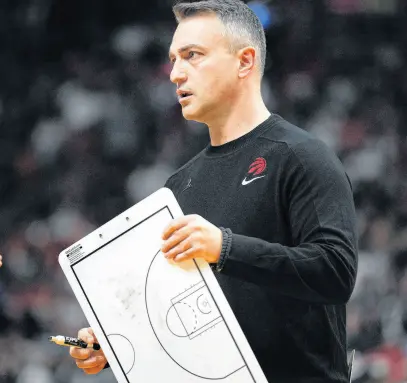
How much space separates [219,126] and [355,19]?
358 centimetres

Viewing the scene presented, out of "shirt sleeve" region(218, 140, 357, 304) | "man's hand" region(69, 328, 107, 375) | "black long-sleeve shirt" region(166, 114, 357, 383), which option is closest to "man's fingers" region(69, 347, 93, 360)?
"man's hand" region(69, 328, 107, 375)

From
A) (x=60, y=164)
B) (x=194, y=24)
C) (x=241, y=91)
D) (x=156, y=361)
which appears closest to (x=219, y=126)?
(x=241, y=91)

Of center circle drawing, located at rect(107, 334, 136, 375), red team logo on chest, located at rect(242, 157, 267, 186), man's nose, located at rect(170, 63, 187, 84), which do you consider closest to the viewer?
center circle drawing, located at rect(107, 334, 136, 375)

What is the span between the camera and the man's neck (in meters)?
1.94

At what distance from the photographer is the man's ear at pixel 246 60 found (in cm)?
196

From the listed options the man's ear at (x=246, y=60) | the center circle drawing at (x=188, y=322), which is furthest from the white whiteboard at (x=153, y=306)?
the man's ear at (x=246, y=60)

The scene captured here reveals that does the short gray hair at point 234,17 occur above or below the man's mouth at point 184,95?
above

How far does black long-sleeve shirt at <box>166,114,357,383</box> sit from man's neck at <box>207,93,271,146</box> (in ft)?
0.24

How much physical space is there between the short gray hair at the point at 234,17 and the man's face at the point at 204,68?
24mm

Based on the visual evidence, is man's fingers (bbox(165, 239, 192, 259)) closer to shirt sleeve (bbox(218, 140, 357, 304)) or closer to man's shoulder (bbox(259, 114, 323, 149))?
shirt sleeve (bbox(218, 140, 357, 304))

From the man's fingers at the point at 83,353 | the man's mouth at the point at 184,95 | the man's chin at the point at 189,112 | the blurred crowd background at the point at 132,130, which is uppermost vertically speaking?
the blurred crowd background at the point at 132,130

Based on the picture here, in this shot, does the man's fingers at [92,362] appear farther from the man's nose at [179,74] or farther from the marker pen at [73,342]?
the man's nose at [179,74]

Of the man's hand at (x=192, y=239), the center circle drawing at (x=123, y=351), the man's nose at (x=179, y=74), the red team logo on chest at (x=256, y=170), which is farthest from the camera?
the man's nose at (x=179, y=74)

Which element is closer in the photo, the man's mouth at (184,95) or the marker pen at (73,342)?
the marker pen at (73,342)
